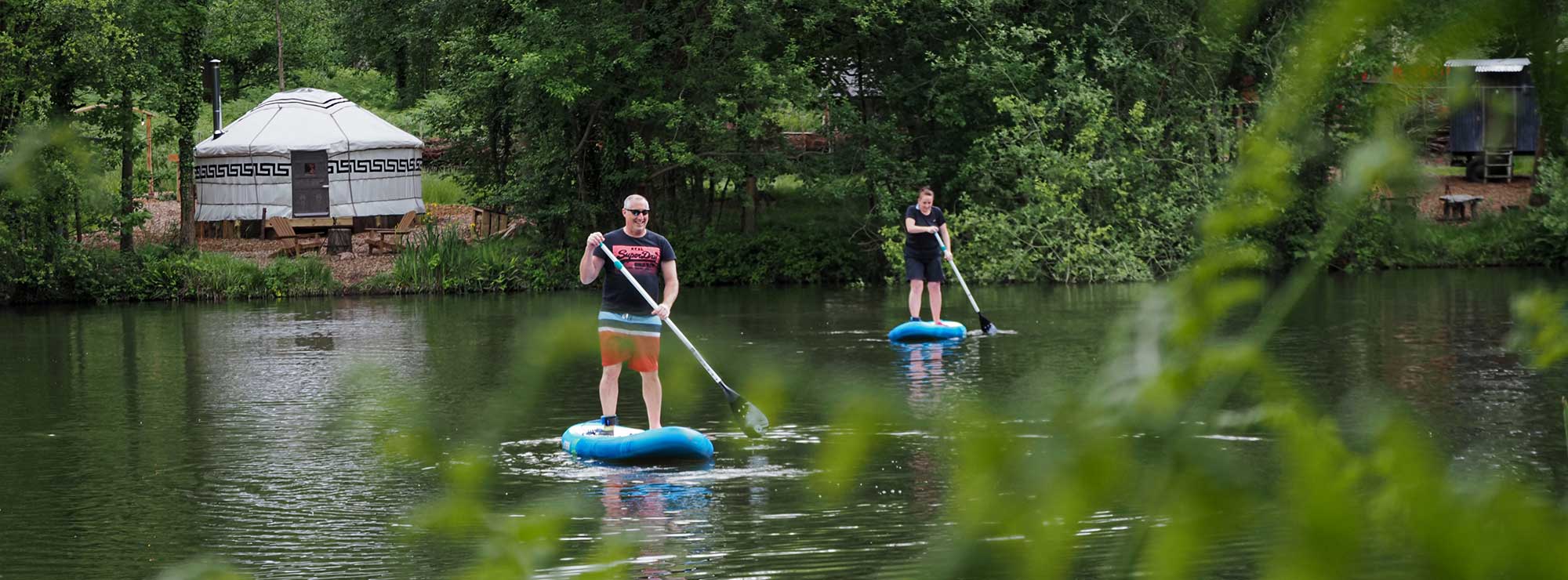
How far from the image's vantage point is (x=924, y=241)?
18.8m

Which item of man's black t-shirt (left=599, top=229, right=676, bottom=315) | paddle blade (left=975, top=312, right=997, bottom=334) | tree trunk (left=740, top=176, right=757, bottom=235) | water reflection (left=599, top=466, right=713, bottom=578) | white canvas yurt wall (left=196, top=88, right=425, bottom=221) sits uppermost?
white canvas yurt wall (left=196, top=88, right=425, bottom=221)

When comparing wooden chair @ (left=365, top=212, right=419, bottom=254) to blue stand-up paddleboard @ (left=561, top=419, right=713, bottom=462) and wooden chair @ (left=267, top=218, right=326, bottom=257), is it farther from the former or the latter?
blue stand-up paddleboard @ (left=561, top=419, right=713, bottom=462)

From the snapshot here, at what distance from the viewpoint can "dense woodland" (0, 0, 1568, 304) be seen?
92.4ft

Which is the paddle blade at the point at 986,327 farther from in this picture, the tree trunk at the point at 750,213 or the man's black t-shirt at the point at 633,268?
the tree trunk at the point at 750,213

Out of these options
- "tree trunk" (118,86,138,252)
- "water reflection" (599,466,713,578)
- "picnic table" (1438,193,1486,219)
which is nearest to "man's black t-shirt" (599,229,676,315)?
"water reflection" (599,466,713,578)

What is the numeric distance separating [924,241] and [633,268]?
8080 millimetres

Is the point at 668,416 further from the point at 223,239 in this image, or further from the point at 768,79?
the point at 223,239

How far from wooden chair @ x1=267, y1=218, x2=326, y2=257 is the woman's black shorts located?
16733 mm

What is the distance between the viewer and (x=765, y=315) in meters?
23.3

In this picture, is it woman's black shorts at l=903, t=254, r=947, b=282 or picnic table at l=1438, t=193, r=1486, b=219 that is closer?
woman's black shorts at l=903, t=254, r=947, b=282

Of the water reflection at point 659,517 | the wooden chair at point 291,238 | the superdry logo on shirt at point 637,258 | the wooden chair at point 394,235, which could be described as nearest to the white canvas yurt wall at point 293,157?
the wooden chair at point 291,238

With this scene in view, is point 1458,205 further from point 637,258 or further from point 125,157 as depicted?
point 637,258

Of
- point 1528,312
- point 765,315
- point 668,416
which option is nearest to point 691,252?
point 765,315

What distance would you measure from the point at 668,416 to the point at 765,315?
10.4 metres
